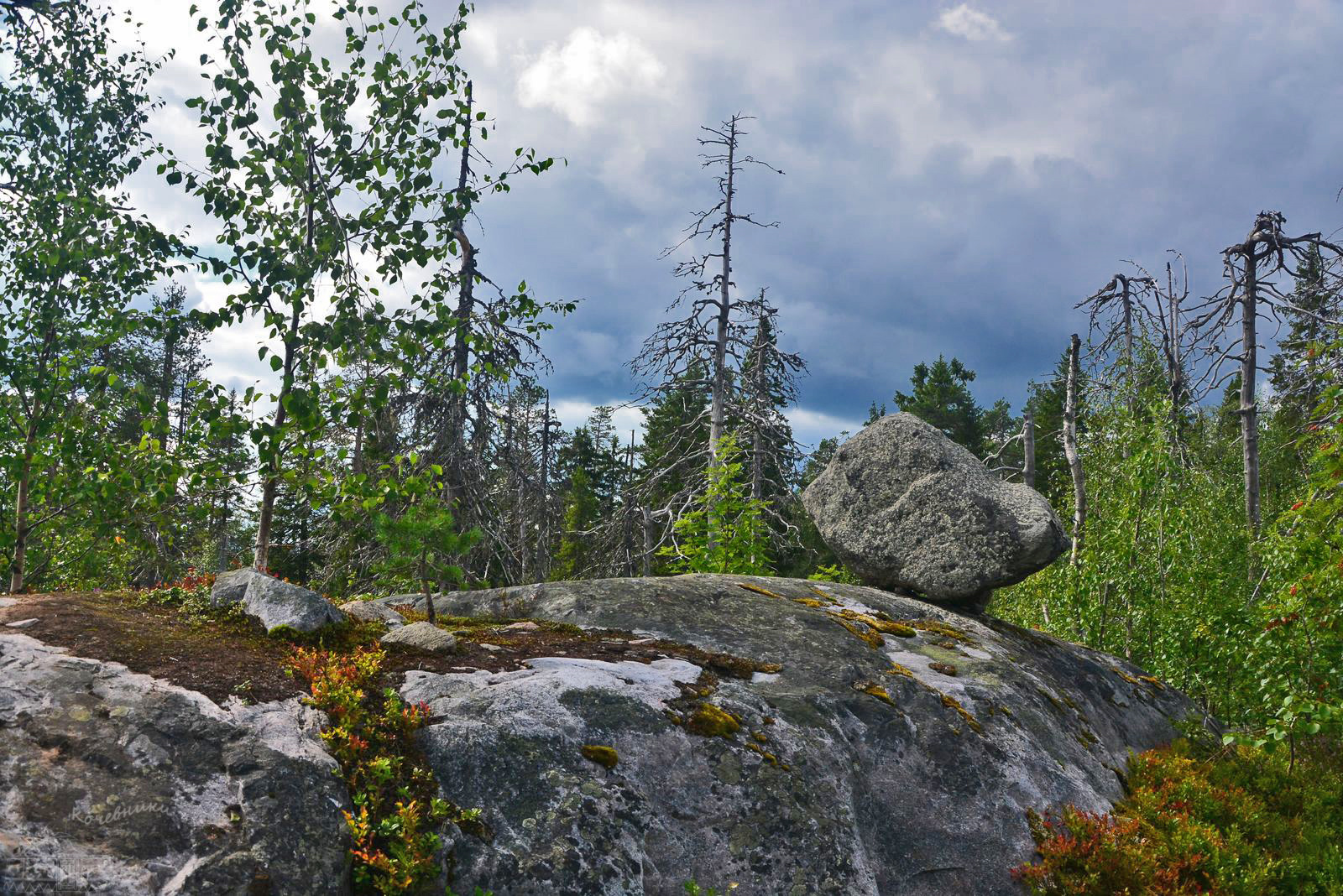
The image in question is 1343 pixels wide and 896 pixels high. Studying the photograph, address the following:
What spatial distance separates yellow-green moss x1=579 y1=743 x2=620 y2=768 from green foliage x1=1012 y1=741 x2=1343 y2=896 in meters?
3.20

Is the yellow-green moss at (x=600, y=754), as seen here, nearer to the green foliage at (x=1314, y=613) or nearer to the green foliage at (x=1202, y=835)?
the green foliage at (x=1202, y=835)

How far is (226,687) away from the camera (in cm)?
516

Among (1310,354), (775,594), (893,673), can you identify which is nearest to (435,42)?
(775,594)

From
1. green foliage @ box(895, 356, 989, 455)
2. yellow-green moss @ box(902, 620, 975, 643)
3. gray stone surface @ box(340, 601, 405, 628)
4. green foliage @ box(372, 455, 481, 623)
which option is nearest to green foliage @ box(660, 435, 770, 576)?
yellow-green moss @ box(902, 620, 975, 643)

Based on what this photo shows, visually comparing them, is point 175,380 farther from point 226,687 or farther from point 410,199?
point 226,687

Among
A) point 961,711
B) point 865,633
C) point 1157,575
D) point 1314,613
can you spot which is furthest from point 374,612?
point 1157,575

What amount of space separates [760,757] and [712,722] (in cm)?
42

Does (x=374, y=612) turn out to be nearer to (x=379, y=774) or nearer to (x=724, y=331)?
(x=379, y=774)

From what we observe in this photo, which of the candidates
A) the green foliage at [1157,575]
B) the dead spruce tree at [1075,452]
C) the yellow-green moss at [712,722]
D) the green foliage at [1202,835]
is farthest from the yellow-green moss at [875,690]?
the dead spruce tree at [1075,452]

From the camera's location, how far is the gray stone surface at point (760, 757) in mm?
4906

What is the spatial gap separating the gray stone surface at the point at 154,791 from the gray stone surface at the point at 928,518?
7.42 m

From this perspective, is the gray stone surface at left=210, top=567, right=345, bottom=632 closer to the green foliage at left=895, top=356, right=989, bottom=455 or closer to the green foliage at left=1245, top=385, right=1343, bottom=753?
the green foliage at left=1245, top=385, right=1343, bottom=753

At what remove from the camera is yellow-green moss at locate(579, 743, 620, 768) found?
5.30 meters

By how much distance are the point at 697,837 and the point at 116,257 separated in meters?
8.98
